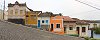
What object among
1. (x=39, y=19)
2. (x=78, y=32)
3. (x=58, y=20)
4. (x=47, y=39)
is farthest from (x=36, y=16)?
(x=47, y=39)

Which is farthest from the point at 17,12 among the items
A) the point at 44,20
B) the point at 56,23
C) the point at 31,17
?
the point at 56,23

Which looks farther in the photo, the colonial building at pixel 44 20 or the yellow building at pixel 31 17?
the yellow building at pixel 31 17

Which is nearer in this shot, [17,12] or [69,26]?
[17,12]

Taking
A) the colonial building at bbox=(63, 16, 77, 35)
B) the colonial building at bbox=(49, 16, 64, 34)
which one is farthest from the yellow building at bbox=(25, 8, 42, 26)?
the colonial building at bbox=(63, 16, 77, 35)

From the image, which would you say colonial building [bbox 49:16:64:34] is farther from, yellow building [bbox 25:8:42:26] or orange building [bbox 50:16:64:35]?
yellow building [bbox 25:8:42:26]

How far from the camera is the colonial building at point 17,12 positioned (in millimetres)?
53656

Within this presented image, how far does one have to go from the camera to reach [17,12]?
5406 cm

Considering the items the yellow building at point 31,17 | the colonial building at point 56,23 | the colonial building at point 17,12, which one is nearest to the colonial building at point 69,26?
the colonial building at point 56,23

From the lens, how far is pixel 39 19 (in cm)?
5356

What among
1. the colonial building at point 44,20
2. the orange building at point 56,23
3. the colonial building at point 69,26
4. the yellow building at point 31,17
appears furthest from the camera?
the colonial building at point 69,26

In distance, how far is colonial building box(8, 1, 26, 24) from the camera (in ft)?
176

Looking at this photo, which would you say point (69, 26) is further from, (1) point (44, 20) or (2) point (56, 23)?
(1) point (44, 20)

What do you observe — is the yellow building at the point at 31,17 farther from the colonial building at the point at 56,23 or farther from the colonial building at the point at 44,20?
the colonial building at the point at 56,23

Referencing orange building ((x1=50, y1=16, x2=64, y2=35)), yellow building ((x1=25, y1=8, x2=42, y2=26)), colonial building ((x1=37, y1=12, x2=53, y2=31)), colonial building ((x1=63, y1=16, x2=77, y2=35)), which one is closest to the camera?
colonial building ((x1=37, y1=12, x2=53, y2=31))
